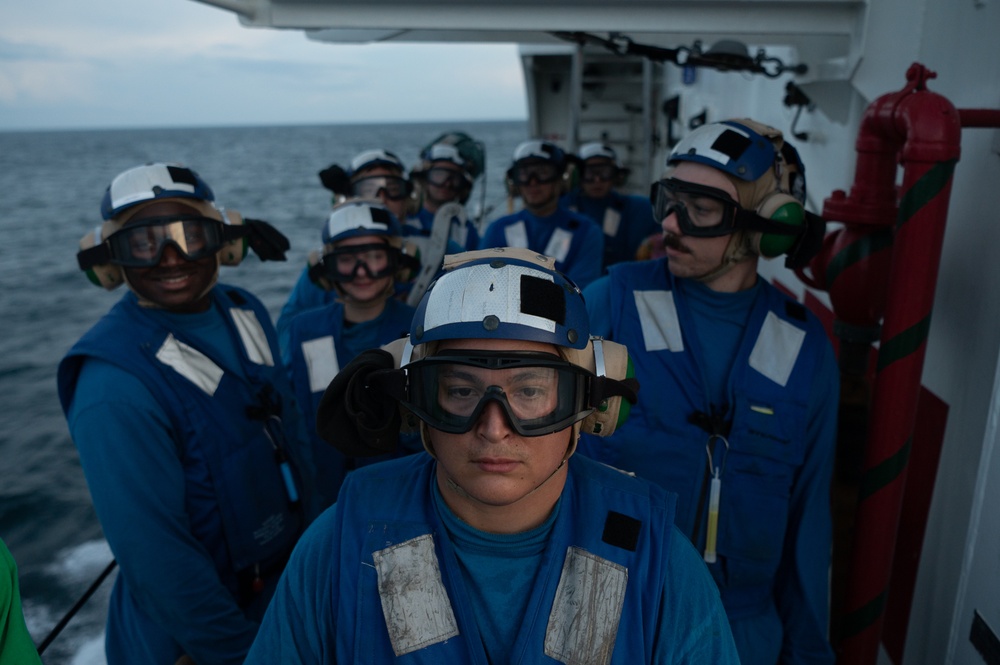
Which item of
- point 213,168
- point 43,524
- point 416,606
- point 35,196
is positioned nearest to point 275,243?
point 416,606

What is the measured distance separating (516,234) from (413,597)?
456 centimetres

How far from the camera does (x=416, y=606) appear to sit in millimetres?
1562

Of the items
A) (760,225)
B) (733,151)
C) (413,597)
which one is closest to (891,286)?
(760,225)

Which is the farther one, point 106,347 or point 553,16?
point 553,16

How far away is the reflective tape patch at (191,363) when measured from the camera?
2.53 meters

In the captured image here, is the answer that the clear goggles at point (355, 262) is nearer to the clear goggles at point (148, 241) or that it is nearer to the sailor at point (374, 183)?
the clear goggles at point (148, 241)

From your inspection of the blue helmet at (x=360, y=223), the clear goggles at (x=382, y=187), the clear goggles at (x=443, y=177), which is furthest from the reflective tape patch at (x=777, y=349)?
the clear goggles at (x=443, y=177)

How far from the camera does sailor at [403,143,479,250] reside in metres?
5.96

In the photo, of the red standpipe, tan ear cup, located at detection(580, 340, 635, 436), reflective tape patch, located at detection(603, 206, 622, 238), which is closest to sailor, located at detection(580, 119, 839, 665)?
the red standpipe

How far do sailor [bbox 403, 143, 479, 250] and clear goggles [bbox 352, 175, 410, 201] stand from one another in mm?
640

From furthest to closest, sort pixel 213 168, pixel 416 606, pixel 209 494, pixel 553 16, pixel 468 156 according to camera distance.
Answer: pixel 213 168, pixel 468 156, pixel 553 16, pixel 209 494, pixel 416 606

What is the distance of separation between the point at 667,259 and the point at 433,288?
1.33 m

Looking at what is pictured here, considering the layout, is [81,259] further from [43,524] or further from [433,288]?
[43,524]

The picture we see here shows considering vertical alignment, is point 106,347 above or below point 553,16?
below
